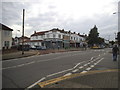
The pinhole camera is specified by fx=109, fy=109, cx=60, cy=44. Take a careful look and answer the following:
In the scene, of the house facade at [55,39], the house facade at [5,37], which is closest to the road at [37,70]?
the house facade at [5,37]

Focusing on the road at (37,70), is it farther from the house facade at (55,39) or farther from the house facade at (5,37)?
the house facade at (55,39)

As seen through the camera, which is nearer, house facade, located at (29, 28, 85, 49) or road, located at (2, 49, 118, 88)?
road, located at (2, 49, 118, 88)

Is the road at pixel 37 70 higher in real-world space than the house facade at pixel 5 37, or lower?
lower

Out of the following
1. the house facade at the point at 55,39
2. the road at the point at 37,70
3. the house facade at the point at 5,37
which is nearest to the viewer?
the road at the point at 37,70

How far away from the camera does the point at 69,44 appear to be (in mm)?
56719

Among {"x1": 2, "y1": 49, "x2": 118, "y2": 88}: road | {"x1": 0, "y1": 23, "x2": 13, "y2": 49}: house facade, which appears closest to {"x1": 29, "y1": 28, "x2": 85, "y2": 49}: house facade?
{"x1": 0, "y1": 23, "x2": 13, "y2": 49}: house facade

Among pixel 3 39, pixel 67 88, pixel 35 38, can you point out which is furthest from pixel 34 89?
pixel 35 38

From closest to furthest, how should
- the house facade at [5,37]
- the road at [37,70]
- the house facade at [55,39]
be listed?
the road at [37,70] → the house facade at [5,37] → the house facade at [55,39]

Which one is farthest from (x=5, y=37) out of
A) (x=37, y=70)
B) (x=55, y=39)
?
(x=37, y=70)

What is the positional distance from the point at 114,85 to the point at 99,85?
0.62 metres

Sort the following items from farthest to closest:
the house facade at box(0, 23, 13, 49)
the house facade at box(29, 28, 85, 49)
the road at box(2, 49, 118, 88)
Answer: the house facade at box(29, 28, 85, 49)
the house facade at box(0, 23, 13, 49)
the road at box(2, 49, 118, 88)

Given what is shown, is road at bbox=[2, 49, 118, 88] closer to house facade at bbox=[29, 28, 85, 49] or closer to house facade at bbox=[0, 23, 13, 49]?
house facade at bbox=[0, 23, 13, 49]

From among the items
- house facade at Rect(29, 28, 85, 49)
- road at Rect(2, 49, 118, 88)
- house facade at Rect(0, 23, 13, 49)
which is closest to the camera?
road at Rect(2, 49, 118, 88)

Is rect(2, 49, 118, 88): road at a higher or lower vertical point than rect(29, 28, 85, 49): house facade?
lower
